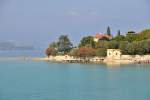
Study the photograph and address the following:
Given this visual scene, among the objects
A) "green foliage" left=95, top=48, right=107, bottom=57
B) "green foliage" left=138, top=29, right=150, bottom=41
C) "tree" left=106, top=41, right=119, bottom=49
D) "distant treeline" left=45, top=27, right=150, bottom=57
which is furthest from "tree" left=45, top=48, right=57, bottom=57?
"green foliage" left=138, top=29, right=150, bottom=41

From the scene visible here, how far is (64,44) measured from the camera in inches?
1444

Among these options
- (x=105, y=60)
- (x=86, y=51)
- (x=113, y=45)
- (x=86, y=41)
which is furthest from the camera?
(x=86, y=41)

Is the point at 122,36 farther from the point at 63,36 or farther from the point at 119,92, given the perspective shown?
the point at 119,92

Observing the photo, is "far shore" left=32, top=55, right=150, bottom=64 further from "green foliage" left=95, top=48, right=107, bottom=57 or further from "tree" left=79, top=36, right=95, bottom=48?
"tree" left=79, top=36, right=95, bottom=48

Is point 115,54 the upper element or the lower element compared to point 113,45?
lower

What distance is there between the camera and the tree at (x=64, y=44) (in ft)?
120

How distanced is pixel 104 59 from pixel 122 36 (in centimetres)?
204

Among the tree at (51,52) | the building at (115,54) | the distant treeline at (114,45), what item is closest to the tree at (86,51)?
the distant treeline at (114,45)

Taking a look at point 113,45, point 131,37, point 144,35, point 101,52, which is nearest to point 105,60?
point 101,52

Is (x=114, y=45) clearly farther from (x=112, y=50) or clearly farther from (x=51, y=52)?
(x=51, y=52)

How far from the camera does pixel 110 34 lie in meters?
36.2

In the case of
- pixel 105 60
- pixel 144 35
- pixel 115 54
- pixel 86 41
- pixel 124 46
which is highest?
pixel 144 35

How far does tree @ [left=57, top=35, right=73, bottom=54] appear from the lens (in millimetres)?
36688

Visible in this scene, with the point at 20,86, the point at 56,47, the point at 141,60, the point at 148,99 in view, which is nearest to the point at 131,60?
the point at 141,60
